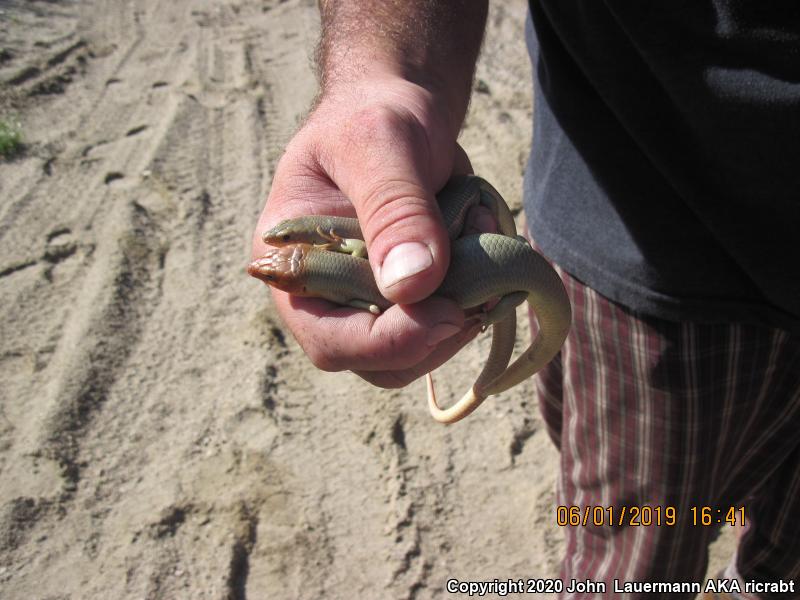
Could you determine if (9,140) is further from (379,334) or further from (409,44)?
(379,334)

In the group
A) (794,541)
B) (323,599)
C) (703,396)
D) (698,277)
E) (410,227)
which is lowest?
(323,599)

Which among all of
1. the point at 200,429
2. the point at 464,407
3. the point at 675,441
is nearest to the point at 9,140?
the point at 200,429

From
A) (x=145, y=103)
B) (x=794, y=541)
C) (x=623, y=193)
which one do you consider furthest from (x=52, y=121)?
(x=794, y=541)

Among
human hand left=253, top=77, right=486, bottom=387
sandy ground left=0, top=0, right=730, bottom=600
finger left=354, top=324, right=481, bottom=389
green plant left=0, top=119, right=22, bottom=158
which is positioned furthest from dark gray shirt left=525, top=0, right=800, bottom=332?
green plant left=0, top=119, right=22, bottom=158

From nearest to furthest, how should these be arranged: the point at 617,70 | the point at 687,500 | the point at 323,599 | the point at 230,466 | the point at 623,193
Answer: the point at 617,70 < the point at 623,193 < the point at 687,500 < the point at 323,599 < the point at 230,466

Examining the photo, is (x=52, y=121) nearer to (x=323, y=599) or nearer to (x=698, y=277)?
(x=323, y=599)

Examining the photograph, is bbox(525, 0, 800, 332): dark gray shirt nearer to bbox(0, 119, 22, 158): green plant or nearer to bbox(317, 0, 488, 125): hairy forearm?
bbox(317, 0, 488, 125): hairy forearm

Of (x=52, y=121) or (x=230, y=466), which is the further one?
(x=52, y=121)
